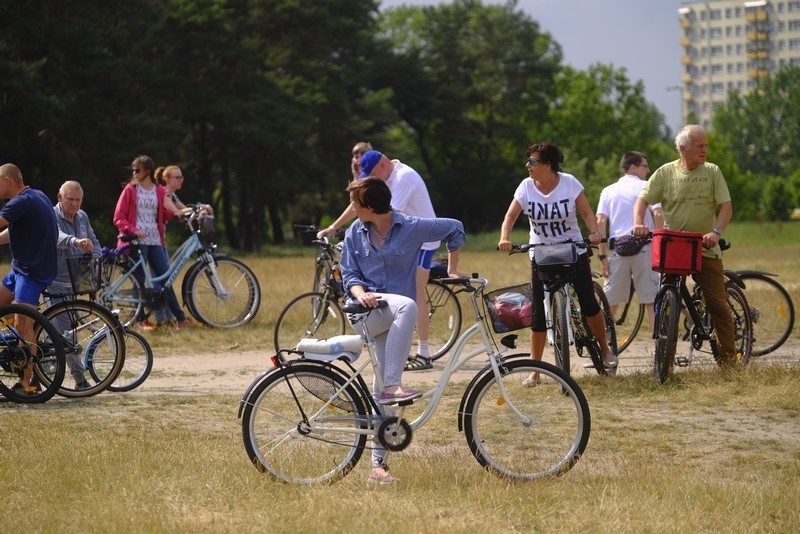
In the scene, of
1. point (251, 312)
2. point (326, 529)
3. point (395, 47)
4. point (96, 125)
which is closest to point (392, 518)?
point (326, 529)

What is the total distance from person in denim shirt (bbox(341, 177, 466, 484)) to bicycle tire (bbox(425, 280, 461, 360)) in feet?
17.3

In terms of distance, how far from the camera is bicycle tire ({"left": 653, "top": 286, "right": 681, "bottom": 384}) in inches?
394

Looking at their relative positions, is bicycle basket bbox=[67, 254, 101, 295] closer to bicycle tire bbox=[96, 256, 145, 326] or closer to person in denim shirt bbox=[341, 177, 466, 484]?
bicycle tire bbox=[96, 256, 145, 326]

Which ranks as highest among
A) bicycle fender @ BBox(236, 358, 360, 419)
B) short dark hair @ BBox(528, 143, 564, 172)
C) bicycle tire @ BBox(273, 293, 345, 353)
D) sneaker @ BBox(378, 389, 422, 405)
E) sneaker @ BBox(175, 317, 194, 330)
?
short dark hair @ BBox(528, 143, 564, 172)

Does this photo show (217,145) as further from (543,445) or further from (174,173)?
(543,445)

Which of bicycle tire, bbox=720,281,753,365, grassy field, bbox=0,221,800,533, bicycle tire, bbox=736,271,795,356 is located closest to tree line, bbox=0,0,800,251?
bicycle tire, bbox=736,271,795,356

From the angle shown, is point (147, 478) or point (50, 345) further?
point (50, 345)

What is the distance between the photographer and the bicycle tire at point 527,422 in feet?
22.6

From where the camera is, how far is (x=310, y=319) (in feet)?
40.5

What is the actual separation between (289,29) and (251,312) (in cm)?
4292

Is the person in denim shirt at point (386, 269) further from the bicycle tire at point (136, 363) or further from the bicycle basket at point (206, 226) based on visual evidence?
the bicycle basket at point (206, 226)

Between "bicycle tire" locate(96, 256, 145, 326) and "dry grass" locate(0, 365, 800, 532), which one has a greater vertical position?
"bicycle tire" locate(96, 256, 145, 326)

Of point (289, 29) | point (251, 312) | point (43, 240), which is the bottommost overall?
point (251, 312)

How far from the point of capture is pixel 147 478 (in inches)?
278
